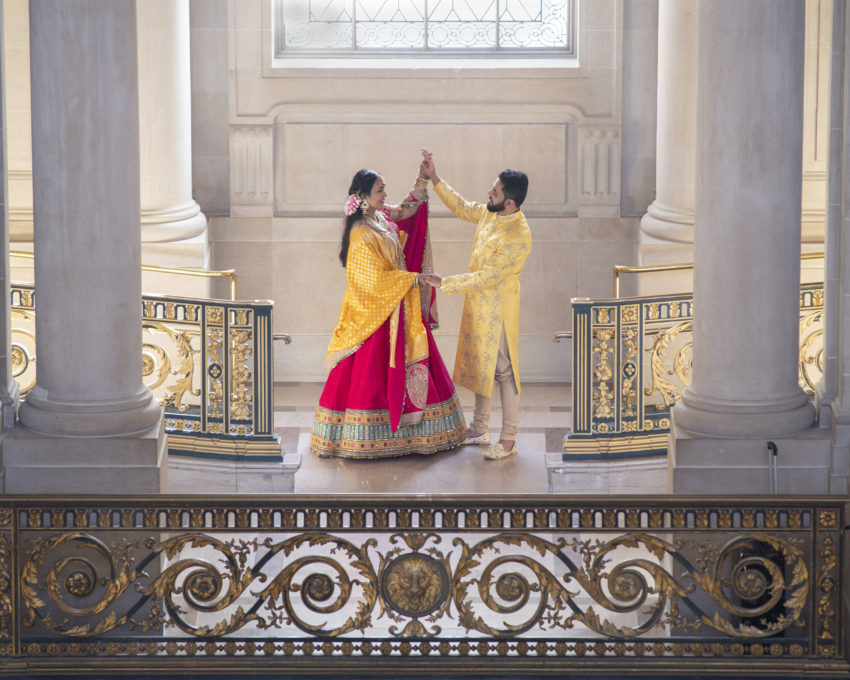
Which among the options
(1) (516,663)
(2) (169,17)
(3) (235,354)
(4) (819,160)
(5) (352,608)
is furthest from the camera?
(4) (819,160)

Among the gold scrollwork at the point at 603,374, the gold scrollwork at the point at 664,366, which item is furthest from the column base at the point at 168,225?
the gold scrollwork at the point at 664,366

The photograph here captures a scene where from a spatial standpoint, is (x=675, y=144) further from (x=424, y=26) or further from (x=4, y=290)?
(x=4, y=290)

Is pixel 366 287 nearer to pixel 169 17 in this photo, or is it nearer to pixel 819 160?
pixel 169 17

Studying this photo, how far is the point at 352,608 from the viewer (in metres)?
8.20

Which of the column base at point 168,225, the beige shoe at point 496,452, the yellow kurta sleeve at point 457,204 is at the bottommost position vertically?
the beige shoe at point 496,452

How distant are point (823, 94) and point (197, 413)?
208 inches

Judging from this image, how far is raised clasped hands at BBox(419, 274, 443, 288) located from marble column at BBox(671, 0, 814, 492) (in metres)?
2.44

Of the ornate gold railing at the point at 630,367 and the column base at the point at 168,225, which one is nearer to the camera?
the ornate gold railing at the point at 630,367

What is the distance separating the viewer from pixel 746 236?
24.2ft

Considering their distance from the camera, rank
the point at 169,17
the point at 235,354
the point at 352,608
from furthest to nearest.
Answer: the point at 169,17 < the point at 235,354 < the point at 352,608

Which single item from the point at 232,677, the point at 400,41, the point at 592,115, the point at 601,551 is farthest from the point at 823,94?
the point at 232,677

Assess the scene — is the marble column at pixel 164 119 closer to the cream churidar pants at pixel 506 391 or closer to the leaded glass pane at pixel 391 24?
the leaded glass pane at pixel 391 24

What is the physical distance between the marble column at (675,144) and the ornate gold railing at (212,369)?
131 inches

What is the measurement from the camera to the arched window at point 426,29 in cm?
1248
